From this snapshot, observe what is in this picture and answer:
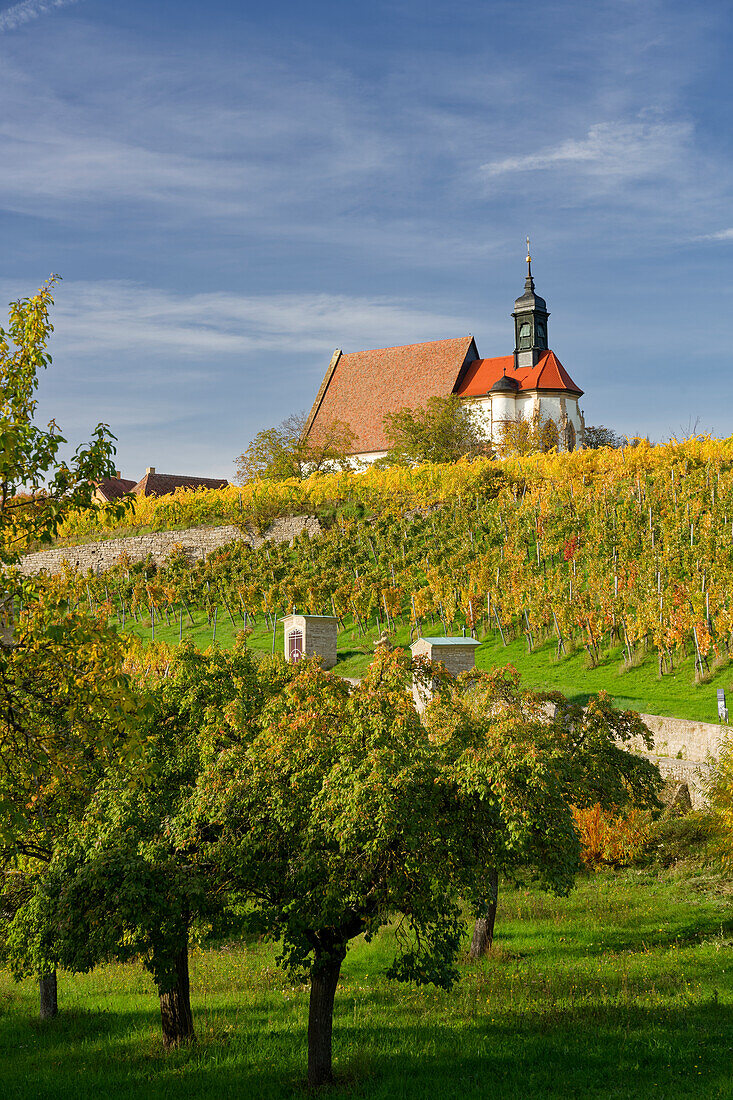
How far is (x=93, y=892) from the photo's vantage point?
345 inches

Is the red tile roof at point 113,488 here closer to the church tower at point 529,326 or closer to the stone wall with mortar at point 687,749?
the church tower at point 529,326

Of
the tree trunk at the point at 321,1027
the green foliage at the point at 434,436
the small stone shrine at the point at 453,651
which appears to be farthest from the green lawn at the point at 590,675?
the green foliage at the point at 434,436

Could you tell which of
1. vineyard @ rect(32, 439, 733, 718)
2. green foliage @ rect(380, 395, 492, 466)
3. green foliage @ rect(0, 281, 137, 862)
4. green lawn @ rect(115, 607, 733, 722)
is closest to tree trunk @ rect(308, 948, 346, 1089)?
green foliage @ rect(0, 281, 137, 862)

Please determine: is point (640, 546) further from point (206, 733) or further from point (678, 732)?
point (206, 733)

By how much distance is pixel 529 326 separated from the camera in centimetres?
5997

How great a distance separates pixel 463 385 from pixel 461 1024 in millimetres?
51742

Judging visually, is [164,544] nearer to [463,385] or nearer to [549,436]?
[549,436]

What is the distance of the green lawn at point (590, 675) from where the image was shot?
23.0 m

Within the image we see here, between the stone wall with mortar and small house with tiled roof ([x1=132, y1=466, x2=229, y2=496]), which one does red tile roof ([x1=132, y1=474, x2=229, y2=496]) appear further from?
the stone wall with mortar

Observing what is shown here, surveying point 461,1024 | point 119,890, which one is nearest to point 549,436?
point 461,1024

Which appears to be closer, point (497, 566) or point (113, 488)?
point (497, 566)

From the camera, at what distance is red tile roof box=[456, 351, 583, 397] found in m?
56.5

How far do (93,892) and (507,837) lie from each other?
4.11 meters

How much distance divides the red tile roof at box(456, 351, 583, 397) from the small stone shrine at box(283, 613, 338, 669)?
3036 cm
